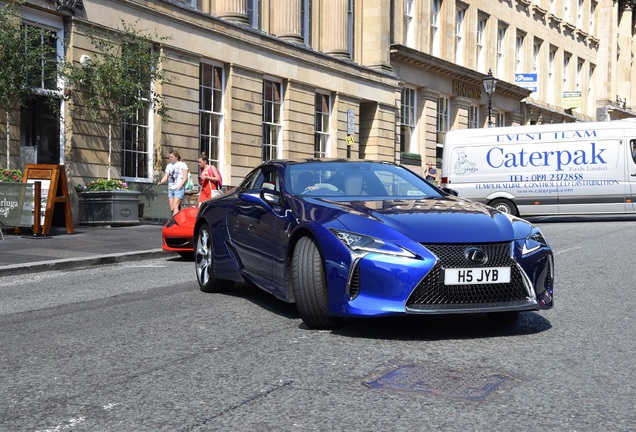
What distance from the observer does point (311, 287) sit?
616 centimetres

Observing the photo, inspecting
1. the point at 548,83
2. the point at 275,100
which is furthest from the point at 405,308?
the point at 548,83

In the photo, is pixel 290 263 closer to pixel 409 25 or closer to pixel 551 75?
pixel 409 25

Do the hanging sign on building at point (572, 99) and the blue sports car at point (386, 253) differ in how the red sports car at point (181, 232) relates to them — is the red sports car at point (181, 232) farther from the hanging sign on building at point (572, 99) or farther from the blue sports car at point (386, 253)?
the hanging sign on building at point (572, 99)

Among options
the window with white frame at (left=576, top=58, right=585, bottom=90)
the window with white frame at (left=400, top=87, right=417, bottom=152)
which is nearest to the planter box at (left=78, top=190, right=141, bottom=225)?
the window with white frame at (left=400, top=87, right=417, bottom=152)

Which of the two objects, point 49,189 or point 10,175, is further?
point 10,175

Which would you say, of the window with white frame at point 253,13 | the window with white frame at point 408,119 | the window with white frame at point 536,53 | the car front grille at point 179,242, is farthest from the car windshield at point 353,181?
the window with white frame at point 536,53

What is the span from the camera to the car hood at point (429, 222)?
5.89m

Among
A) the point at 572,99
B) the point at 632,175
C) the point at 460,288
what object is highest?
the point at 572,99

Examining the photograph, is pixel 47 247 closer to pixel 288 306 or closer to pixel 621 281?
pixel 288 306

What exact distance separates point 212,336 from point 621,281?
521cm

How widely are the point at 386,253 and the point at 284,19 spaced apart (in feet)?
73.8

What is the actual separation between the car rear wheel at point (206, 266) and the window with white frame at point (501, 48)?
1509 inches

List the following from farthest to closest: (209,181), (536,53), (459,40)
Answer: (536,53), (459,40), (209,181)

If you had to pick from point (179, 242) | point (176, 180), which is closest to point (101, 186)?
point (176, 180)
